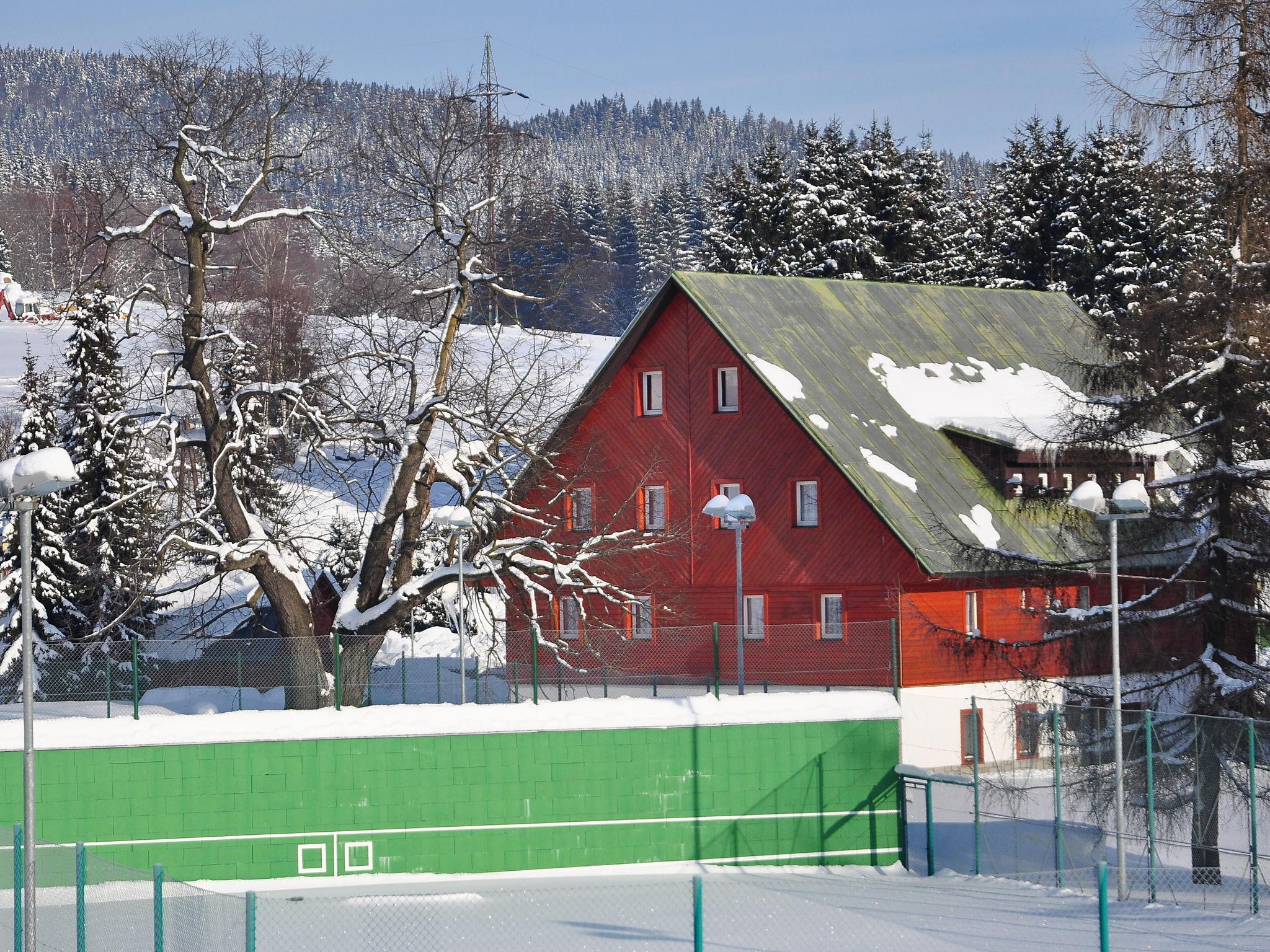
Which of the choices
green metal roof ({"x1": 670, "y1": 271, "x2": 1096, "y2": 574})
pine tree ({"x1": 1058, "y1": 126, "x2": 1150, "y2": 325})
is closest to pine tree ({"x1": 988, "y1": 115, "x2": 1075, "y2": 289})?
pine tree ({"x1": 1058, "y1": 126, "x2": 1150, "y2": 325})

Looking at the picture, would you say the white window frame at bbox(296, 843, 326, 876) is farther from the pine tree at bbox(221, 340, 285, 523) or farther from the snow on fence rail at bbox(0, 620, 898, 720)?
the pine tree at bbox(221, 340, 285, 523)

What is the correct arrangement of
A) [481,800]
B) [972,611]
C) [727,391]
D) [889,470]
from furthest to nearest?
[727,391], [889,470], [972,611], [481,800]

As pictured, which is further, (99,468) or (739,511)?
(99,468)

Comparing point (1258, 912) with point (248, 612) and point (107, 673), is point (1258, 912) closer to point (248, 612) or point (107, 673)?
point (107, 673)

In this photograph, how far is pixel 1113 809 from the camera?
2333 centimetres

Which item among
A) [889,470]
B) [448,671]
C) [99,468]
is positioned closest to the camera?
[448,671]

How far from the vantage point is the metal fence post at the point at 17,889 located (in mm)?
15930

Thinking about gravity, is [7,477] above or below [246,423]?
below

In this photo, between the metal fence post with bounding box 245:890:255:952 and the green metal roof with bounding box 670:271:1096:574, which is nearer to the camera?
the metal fence post with bounding box 245:890:255:952

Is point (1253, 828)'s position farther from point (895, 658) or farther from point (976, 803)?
point (895, 658)

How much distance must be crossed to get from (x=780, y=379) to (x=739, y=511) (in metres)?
9.67

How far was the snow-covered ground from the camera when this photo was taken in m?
19.0

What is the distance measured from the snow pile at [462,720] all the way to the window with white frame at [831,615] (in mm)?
7448

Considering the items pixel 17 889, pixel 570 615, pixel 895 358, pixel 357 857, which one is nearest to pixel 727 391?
pixel 895 358
